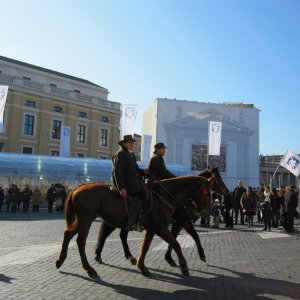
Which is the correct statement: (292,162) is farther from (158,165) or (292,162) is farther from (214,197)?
(158,165)

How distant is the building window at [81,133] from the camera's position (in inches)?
2181

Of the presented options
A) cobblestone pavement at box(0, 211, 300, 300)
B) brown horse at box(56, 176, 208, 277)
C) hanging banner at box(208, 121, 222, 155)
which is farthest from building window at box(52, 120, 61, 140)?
brown horse at box(56, 176, 208, 277)

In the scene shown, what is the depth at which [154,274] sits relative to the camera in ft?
24.4

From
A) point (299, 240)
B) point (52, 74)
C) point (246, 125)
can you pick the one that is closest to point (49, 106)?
point (52, 74)

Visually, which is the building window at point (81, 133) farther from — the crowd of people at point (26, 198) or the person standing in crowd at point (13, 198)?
the person standing in crowd at point (13, 198)

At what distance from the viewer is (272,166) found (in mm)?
91875

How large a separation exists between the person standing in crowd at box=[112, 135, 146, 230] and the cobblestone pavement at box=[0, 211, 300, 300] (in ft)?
3.37

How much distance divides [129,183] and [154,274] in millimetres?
1628

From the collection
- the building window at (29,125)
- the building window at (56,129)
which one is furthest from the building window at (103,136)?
the building window at (29,125)

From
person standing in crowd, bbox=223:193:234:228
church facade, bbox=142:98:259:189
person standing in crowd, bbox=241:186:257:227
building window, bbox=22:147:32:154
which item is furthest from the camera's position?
church facade, bbox=142:98:259:189

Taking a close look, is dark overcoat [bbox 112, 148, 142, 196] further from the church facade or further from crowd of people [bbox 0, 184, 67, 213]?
the church facade

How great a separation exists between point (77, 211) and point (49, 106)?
46884 millimetres

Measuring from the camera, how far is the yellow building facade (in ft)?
162

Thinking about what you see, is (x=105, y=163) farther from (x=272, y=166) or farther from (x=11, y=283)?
(x=272, y=166)
